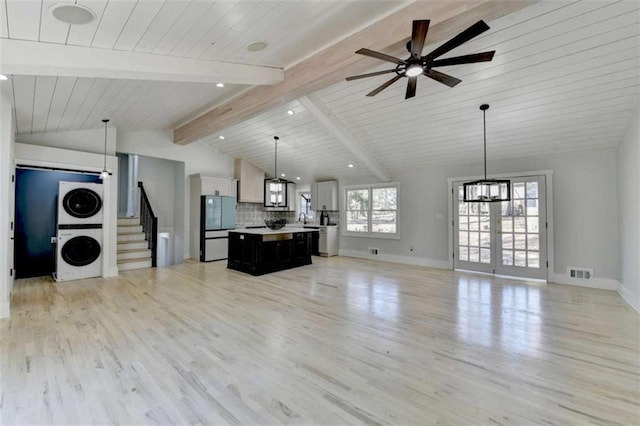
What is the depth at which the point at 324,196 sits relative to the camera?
8922mm

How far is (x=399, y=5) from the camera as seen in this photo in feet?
9.32

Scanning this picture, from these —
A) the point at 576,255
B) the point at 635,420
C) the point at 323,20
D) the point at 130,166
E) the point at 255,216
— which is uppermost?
the point at 323,20

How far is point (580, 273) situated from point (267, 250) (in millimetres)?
5875

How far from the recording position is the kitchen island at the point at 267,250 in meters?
6.07

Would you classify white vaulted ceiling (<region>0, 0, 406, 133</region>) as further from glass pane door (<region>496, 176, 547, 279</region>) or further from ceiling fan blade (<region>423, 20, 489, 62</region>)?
glass pane door (<region>496, 176, 547, 279</region>)

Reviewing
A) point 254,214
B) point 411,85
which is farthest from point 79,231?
point 411,85

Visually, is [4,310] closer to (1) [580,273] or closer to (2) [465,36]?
(2) [465,36]

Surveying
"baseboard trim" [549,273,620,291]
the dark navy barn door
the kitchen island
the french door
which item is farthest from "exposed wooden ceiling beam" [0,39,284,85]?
"baseboard trim" [549,273,620,291]

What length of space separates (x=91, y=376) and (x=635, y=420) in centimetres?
382

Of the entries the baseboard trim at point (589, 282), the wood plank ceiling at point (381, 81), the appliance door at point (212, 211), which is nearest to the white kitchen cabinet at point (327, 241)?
the wood plank ceiling at point (381, 81)

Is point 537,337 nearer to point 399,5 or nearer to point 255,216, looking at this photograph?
point 399,5

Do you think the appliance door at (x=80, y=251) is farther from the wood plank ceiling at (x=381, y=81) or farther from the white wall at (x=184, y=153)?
the white wall at (x=184, y=153)

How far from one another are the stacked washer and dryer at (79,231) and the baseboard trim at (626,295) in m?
8.68

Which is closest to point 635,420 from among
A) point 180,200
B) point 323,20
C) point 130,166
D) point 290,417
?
point 290,417
